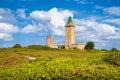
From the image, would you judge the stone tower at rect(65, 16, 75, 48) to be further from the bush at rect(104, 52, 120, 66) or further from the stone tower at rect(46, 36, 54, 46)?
the bush at rect(104, 52, 120, 66)

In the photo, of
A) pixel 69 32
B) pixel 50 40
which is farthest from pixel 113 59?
pixel 69 32

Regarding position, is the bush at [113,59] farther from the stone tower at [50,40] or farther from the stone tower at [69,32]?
the stone tower at [69,32]

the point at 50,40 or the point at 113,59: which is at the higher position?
the point at 50,40

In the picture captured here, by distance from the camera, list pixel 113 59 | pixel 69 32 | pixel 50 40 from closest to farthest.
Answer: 1. pixel 113 59
2. pixel 50 40
3. pixel 69 32

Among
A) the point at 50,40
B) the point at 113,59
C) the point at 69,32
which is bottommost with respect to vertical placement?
the point at 113,59

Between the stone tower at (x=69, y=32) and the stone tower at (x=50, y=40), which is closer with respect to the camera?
the stone tower at (x=50, y=40)

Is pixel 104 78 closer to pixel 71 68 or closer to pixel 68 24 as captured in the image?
pixel 71 68

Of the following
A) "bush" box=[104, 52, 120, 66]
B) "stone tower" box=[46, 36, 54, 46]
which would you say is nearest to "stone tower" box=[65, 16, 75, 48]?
"stone tower" box=[46, 36, 54, 46]

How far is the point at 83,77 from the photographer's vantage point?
1162cm

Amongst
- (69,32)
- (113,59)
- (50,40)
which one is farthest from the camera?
(69,32)

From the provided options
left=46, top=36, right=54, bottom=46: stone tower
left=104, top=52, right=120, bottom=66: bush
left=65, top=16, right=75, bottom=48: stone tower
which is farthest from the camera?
left=65, top=16, right=75, bottom=48: stone tower

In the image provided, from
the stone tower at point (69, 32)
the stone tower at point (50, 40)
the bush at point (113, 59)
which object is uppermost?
the stone tower at point (69, 32)

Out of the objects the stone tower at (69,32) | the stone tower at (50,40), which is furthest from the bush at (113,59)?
the stone tower at (69,32)

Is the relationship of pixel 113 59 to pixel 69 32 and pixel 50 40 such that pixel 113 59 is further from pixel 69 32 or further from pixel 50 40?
pixel 69 32
